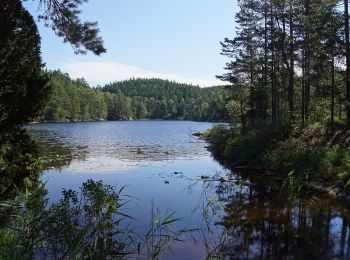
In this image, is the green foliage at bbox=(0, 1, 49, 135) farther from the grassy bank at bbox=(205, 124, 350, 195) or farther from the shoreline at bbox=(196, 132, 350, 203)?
the shoreline at bbox=(196, 132, 350, 203)

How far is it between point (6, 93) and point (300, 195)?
11954 millimetres

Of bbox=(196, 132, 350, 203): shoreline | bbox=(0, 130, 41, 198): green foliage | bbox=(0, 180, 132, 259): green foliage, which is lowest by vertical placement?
bbox=(196, 132, 350, 203): shoreline

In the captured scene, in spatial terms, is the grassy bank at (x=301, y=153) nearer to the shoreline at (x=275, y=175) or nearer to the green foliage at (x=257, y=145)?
the green foliage at (x=257, y=145)

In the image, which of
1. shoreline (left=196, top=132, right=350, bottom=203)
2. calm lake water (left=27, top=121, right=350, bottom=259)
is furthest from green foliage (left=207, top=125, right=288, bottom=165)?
calm lake water (left=27, top=121, right=350, bottom=259)

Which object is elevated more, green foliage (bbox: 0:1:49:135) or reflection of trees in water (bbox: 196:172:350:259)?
green foliage (bbox: 0:1:49:135)

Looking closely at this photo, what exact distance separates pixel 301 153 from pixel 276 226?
9.03 metres

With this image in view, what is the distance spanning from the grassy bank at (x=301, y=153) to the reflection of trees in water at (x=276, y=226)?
121cm

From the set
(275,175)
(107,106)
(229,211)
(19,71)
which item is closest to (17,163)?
(19,71)

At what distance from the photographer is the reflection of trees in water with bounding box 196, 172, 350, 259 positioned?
9828 mm

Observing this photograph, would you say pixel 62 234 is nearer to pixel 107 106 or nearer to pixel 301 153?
pixel 301 153

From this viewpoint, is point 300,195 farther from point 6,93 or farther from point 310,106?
point 310,106

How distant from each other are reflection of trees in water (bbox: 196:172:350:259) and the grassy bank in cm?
121

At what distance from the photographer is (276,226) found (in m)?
12.0

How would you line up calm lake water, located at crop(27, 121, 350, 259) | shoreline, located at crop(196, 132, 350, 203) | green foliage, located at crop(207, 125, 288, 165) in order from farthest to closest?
green foliage, located at crop(207, 125, 288, 165) → shoreline, located at crop(196, 132, 350, 203) → calm lake water, located at crop(27, 121, 350, 259)
